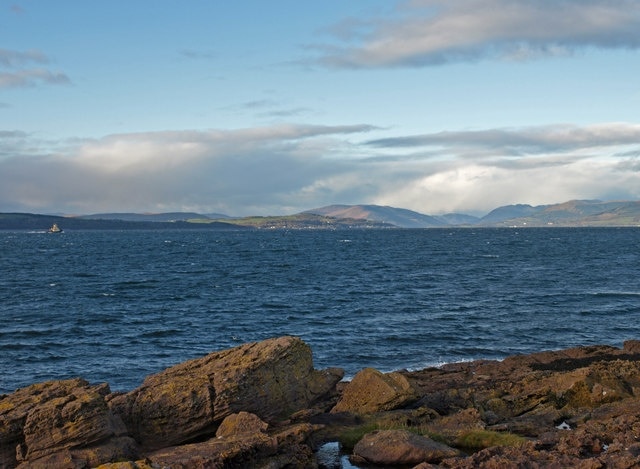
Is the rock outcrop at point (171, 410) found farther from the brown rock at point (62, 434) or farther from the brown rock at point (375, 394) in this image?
the brown rock at point (375, 394)

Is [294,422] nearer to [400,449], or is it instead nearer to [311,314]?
[400,449]

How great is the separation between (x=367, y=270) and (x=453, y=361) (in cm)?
6764

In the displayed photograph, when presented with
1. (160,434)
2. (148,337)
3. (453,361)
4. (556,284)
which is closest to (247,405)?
(160,434)

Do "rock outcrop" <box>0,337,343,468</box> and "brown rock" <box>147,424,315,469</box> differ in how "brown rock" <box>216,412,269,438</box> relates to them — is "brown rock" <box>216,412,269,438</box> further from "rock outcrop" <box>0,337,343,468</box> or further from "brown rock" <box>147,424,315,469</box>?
"brown rock" <box>147,424,315,469</box>

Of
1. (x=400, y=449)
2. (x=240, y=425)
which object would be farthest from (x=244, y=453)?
(x=400, y=449)

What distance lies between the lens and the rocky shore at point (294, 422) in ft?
55.8

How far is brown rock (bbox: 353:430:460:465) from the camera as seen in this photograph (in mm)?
17844

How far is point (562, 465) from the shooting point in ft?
52.5

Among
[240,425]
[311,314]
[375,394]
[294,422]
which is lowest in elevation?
[311,314]

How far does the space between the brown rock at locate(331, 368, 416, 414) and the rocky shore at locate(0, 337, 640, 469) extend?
4 cm

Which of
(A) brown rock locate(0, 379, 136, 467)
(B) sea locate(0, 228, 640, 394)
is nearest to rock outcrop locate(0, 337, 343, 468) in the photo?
(A) brown rock locate(0, 379, 136, 467)

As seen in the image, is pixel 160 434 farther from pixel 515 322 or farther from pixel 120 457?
pixel 515 322

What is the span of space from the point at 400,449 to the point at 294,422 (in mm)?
3971

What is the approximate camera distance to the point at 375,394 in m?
24.3
